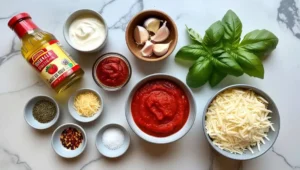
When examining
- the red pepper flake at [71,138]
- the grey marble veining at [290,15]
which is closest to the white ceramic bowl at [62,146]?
the red pepper flake at [71,138]

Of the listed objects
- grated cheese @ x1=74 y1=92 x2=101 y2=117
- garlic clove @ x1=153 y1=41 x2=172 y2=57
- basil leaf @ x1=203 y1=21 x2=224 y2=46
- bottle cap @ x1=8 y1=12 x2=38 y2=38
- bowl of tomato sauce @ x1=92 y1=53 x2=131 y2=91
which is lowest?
grated cheese @ x1=74 y1=92 x2=101 y2=117

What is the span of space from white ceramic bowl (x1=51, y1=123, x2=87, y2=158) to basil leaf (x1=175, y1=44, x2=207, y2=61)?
598 mm

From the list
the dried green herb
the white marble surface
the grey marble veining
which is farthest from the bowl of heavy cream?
the grey marble veining

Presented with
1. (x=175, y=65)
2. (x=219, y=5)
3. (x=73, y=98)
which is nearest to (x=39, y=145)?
(x=73, y=98)

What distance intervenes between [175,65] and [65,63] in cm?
53

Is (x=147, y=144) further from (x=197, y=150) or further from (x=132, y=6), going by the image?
(x=132, y=6)

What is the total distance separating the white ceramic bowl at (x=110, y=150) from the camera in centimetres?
189

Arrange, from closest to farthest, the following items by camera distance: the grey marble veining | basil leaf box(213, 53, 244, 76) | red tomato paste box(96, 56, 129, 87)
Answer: basil leaf box(213, 53, 244, 76) → red tomato paste box(96, 56, 129, 87) → the grey marble veining

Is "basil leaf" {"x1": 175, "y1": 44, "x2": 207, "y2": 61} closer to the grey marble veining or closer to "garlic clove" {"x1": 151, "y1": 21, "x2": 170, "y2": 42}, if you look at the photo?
"garlic clove" {"x1": 151, "y1": 21, "x2": 170, "y2": 42}

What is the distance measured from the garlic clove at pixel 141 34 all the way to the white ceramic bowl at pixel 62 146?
50cm

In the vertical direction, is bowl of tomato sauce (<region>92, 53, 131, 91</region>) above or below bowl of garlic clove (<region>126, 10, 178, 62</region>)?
below

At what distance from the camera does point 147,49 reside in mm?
1853

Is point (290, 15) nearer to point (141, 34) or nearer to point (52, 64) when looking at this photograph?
point (141, 34)

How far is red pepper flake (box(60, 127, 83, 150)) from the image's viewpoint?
1.90 metres
